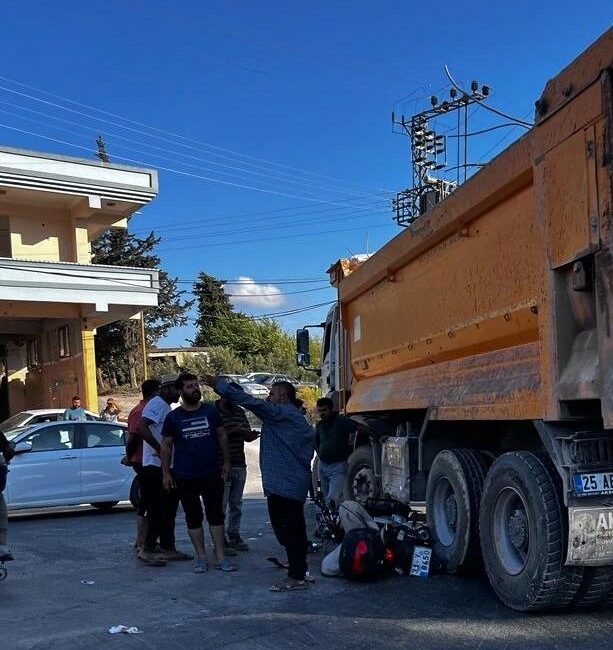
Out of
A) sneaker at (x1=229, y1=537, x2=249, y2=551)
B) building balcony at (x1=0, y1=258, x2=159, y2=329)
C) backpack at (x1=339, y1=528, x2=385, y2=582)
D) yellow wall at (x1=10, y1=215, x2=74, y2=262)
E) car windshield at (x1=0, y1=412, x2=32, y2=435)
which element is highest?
yellow wall at (x1=10, y1=215, x2=74, y2=262)

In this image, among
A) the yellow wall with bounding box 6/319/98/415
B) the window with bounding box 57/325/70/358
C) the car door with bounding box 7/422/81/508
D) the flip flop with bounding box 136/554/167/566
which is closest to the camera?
the flip flop with bounding box 136/554/167/566

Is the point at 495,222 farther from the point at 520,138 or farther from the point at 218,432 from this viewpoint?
the point at 218,432

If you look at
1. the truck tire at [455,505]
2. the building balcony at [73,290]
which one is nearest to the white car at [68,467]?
the truck tire at [455,505]

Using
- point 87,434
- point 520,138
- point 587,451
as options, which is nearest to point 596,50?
point 520,138

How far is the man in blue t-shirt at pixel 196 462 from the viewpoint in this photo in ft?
22.4

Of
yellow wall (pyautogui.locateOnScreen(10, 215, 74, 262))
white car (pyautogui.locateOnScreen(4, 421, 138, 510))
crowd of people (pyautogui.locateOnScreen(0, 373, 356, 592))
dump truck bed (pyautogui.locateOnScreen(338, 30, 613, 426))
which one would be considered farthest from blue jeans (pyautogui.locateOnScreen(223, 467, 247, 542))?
yellow wall (pyautogui.locateOnScreen(10, 215, 74, 262))

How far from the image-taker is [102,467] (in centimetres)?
1149

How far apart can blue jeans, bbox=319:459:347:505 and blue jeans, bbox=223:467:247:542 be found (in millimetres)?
1138

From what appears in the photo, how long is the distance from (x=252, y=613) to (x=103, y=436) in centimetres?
694

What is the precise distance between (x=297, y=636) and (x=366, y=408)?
165 inches

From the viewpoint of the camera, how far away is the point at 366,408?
28.9ft

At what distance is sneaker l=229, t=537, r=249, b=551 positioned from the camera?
787cm

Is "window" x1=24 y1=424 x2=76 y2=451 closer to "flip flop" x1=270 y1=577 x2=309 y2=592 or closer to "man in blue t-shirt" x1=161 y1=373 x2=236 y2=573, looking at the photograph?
"man in blue t-shirt" x1=161 y1=373 x2=236 y2=573

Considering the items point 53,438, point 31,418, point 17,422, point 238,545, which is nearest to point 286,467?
point 238,545
